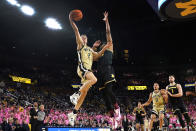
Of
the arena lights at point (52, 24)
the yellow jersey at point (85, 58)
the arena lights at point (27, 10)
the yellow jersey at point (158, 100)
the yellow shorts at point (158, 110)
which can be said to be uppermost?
the arena lights at point (27, 10)

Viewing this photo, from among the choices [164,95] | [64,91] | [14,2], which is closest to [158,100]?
[164,95]

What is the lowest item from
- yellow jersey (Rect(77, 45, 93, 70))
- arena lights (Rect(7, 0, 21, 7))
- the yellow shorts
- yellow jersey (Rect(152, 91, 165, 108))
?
the yellow shorts

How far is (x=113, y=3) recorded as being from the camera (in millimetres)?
16906

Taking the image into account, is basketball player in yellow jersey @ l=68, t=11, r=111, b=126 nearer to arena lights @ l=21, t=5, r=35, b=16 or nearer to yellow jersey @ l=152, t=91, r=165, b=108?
yellow jersey @ l=152, t=91, r=165, b=108

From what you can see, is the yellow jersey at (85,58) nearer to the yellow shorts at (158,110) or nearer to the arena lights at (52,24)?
the yellow shorts at (158,110)

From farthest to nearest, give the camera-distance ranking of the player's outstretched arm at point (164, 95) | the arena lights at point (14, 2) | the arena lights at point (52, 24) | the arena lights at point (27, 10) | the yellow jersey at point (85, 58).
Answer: the arena lights at point (52, 24)
the arena lights at point (27, 10)
the arena lights at point (14, 2)
the player's outstretched arm at point (164, 95)
the yellow jersey at point (85, 58)

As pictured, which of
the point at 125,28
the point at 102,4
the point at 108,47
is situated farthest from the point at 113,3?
the point at 108,47

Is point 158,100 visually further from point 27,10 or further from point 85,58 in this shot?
point 27,10

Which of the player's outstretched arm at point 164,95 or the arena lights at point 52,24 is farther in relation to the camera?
the arena lights at point 52,24

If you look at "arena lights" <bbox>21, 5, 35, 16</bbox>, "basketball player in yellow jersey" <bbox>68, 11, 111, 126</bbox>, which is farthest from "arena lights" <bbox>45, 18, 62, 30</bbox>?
"basketball player in yellow jersey" <bbox>68, 11, 111, 126</bbox>

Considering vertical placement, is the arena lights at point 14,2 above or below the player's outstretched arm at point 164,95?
above

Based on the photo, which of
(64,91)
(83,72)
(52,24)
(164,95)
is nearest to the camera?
(83,72)

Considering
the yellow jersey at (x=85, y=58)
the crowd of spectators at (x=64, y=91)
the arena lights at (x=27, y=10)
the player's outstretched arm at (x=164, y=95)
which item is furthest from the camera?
the crowd of spectators at (x=64, y=91)

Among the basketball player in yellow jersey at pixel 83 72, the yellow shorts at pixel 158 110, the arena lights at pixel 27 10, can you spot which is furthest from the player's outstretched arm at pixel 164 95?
the arena lights at pixel 27 10
